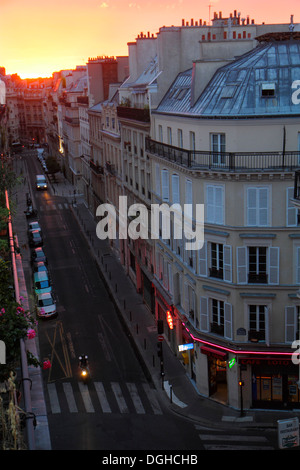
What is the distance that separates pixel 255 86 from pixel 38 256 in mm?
36255

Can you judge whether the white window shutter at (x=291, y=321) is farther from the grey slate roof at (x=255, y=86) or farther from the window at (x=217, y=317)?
the grey slate roof at (x=255, y=86)

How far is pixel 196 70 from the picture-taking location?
31.5 meters

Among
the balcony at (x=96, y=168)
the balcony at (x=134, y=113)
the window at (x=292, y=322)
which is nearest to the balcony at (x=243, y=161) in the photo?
the window at (x=292, y=322)

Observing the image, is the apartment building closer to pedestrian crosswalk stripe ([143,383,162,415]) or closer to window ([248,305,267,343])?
window ([248,305,267,343])

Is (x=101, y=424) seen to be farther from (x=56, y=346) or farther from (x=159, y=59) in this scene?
(x=159, y=59)

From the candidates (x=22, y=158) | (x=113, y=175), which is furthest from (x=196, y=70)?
(x=22, y=158)

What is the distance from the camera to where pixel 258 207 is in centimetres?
2805

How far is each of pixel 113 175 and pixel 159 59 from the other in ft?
67.5

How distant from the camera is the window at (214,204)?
28969 mm

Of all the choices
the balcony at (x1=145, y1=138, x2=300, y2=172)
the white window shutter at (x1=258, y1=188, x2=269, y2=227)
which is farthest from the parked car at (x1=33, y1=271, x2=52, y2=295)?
the white window shutter at (x1=258, y1=188, x2=269, y2=227)

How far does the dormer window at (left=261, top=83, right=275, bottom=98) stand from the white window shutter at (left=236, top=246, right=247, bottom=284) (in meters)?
7.97

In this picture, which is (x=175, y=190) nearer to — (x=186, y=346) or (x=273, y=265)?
(x=273, y=265)

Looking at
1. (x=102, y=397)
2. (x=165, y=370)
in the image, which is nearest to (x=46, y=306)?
(x=165, y=370)

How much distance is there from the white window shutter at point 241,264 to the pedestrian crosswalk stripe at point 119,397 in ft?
32.4
